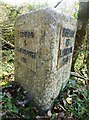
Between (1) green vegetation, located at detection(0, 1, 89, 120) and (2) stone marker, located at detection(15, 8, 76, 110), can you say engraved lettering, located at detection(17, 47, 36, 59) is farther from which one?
(1) green vegetation, located at detection(0, 1, 89, 120)

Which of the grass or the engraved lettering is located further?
the engraved lettering

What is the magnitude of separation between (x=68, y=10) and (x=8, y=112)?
431 centimetres

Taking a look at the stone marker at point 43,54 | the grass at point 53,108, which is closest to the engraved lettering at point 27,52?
the stone marker at point 43,54

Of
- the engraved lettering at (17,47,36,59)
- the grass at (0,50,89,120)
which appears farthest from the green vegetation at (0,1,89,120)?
the engraved lettering at (17,47,36,59)

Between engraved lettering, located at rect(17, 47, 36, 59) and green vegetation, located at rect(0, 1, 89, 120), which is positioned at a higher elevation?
engraved lettering, located at rect(17, 47, 36, 59)

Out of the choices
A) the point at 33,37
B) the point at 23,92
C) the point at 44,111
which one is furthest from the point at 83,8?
the point at 44,111

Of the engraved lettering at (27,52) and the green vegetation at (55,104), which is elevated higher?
the engraved lettering at (27,52)

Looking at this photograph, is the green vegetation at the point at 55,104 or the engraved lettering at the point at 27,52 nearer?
the green vegetation at the point at 55,104

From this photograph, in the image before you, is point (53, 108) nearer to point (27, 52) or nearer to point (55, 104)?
point (55, 104)

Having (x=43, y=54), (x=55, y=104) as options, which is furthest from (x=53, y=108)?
(x=43, y=54)

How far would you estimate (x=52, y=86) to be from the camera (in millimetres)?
1997

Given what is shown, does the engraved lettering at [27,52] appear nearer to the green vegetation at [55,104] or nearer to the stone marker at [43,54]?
the stone marker at [43,54]

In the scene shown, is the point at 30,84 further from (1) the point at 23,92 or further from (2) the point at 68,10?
(2) the point at 68,10

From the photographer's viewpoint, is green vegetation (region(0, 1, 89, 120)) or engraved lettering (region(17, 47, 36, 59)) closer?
green vegetation (region(0, 1, 89, 120))
